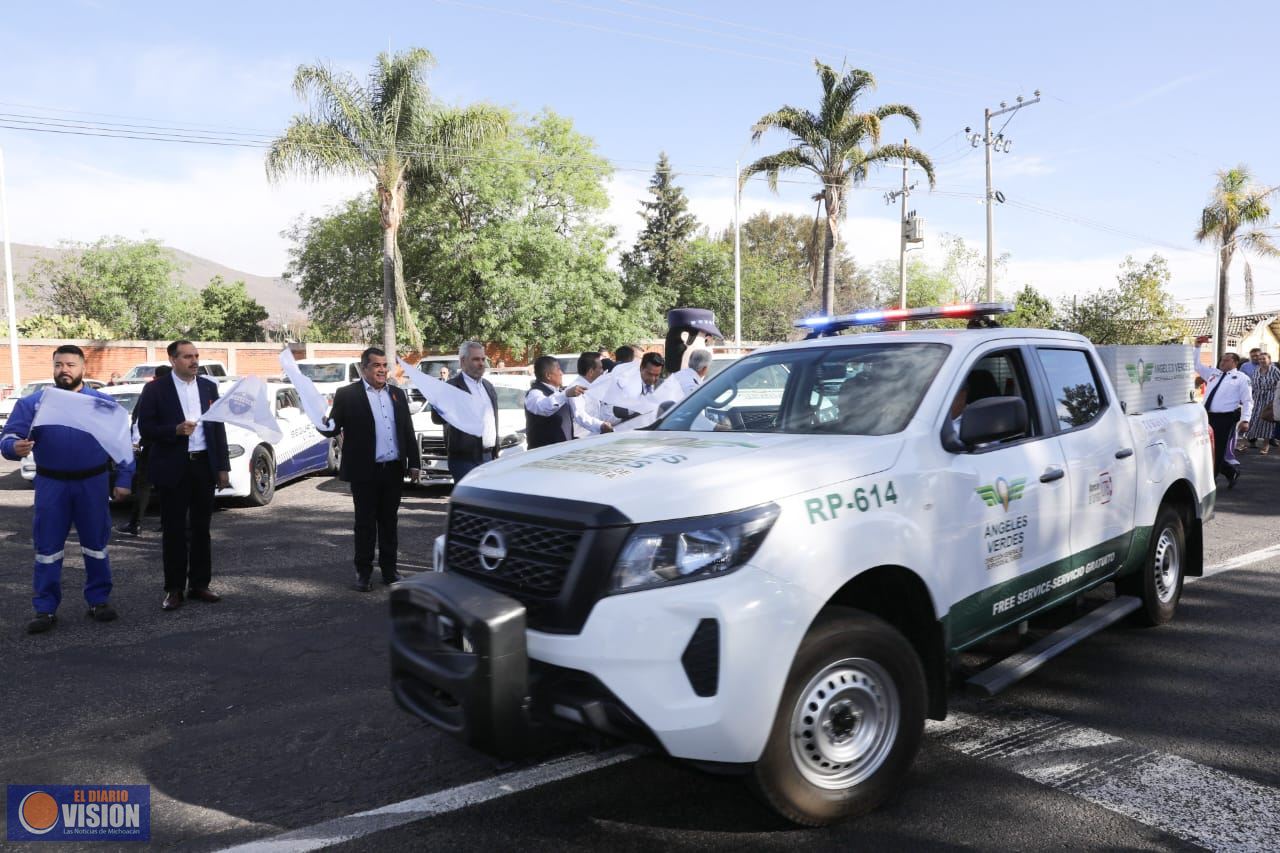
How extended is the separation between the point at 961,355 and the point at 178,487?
5.55 meters

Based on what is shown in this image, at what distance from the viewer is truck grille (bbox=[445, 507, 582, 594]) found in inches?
119

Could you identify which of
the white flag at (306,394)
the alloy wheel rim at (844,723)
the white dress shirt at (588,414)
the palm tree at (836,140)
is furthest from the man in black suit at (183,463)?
the palm tree at (836,140)

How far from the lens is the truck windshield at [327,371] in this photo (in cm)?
2139

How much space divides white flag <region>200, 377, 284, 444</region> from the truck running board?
538 cm

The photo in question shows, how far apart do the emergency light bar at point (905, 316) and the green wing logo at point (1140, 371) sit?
4.30ft

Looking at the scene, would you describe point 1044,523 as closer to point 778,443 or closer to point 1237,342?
point 778,443

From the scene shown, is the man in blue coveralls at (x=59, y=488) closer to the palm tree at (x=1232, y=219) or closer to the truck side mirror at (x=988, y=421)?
the truck side mirror at (x=988, y=421)

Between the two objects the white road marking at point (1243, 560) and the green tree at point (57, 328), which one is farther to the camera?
the green tree at point (57, 328)

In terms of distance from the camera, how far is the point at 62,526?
610 cm

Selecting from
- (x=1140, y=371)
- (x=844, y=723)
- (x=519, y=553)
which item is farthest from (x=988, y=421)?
(x=1140, y=371)

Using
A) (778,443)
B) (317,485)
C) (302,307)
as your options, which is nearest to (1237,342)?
(302,307)

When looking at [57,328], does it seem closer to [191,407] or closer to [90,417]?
[191,407]

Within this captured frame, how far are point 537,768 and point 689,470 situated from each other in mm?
1565

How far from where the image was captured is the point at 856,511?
322 centimetres
